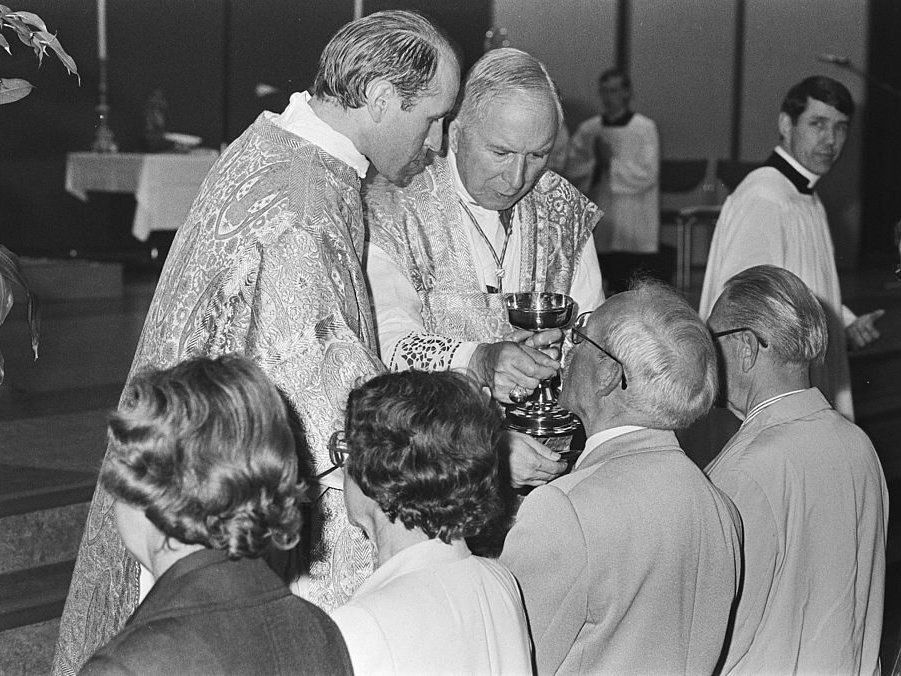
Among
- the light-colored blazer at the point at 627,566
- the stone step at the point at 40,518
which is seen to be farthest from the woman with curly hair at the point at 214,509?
the stone step at the point at 40,518

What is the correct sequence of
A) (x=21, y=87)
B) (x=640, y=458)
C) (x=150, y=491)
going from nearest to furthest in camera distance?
(x=150, y=491) < (x=640, y=458) < (x=21, y=87)

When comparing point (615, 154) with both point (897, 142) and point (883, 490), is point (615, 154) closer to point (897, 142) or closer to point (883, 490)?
point (897, 142)

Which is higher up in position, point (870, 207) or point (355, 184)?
point (355, 184)

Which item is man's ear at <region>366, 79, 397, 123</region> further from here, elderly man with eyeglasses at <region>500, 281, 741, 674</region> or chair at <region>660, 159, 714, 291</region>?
chair at <region>660, 159, 714, 291</region>

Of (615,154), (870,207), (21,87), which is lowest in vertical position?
(870,207)

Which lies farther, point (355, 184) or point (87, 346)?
point (87, 346)

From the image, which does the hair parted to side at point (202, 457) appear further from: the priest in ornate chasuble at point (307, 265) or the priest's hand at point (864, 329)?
the priest's hand at point (864, 329)

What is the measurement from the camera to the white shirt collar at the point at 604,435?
215 centimetres

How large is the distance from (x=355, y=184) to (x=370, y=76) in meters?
0.21

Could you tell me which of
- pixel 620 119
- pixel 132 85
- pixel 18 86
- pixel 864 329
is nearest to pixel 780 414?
pixel 18 86

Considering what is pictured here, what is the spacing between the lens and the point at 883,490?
8.55 feet

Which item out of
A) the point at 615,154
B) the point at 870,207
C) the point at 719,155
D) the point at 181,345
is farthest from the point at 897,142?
the point at 181,345

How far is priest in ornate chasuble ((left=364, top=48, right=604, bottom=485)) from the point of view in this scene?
2682mm

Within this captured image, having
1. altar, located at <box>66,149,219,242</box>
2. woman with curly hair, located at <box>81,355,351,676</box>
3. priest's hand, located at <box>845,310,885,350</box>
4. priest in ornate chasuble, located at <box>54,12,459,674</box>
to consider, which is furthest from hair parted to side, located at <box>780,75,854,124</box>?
altar, located at <box>66,149,219,242</box>
